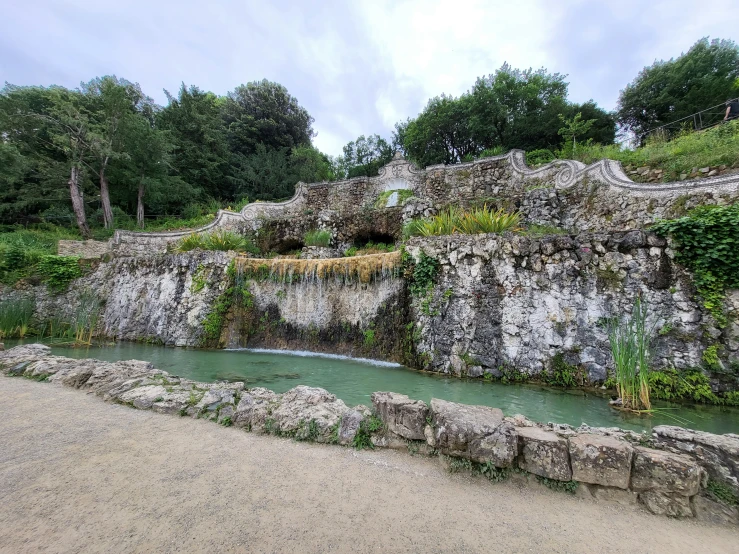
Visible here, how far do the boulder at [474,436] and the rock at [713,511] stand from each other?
962mm

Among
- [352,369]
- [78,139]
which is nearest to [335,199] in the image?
[352,369]

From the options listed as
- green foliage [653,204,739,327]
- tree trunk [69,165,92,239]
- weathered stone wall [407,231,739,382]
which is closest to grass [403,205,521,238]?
weathered stone wall [407,231,739,382]

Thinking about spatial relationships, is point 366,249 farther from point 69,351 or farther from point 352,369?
point 69,351

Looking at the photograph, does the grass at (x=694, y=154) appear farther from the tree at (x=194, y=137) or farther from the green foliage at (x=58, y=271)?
the tree at (x=194, y=137)

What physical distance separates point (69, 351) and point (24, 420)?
5.38 meters

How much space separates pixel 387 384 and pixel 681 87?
24.6 m

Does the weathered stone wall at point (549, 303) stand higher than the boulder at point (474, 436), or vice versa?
the weathered stone wall at point (549, 303)

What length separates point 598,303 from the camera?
5.06 m

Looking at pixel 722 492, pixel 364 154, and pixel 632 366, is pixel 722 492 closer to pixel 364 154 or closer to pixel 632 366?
pixel 632 366

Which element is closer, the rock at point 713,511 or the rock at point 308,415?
the rock at point 713,511

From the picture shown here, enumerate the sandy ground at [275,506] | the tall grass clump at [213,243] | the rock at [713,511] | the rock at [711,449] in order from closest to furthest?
the sandy ground at [275,506] → the rock at [713,511] → the rock at [711,449] → the tall grass clump at [213,243]

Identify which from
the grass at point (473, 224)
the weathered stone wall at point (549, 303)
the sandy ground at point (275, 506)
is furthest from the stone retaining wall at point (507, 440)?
the grass at point (473, 224)

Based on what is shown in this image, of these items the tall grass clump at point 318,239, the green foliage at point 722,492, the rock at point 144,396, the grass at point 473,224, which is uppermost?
the tall grass clump at point 318,239

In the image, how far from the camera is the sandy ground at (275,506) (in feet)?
4.86
